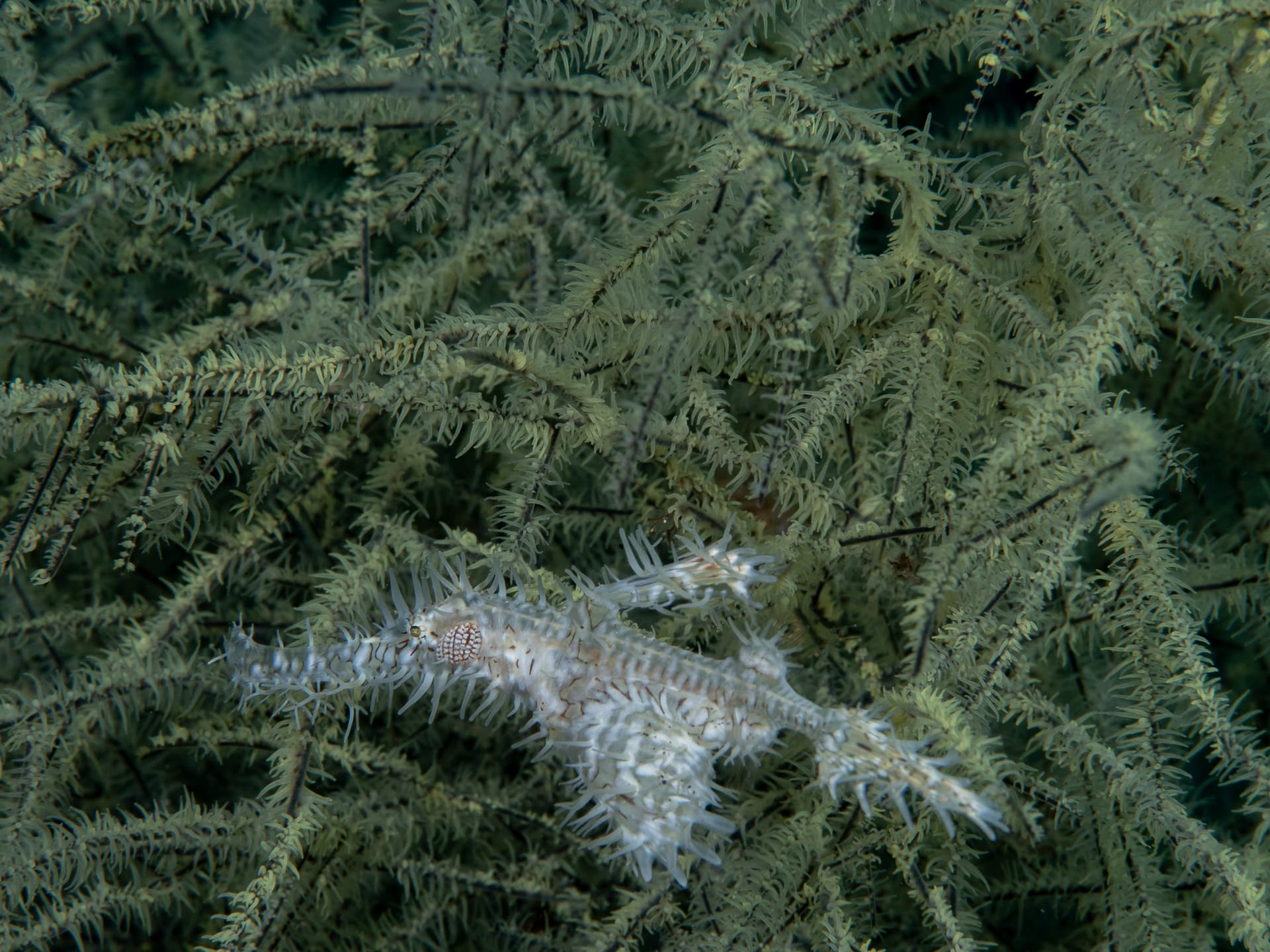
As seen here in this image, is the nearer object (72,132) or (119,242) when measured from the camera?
(72,132)

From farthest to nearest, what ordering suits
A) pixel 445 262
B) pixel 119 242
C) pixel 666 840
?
pixel 119 242 → pixel 445 262 → pixel 666 840

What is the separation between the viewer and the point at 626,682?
1.49 meters

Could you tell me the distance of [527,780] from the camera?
2104 mm

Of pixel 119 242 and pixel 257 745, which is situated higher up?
pixel 119 242

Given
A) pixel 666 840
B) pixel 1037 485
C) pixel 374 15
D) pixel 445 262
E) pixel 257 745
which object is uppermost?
pixel 374 15

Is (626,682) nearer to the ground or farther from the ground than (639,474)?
nearer to the ground

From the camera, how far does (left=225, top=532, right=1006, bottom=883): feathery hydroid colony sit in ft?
4.72

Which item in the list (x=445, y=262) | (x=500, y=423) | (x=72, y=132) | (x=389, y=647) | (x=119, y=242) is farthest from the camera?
(x=119, y=242)

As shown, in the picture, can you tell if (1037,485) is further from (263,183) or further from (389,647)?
(263,183)

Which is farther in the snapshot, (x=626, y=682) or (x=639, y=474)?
(x=639, y=474)

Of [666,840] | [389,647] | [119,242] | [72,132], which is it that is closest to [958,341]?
[666,840]

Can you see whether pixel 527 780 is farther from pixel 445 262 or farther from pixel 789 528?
pixel 445 262

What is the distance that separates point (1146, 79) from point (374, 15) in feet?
5.90

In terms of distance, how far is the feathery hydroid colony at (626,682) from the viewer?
4.72 feet
